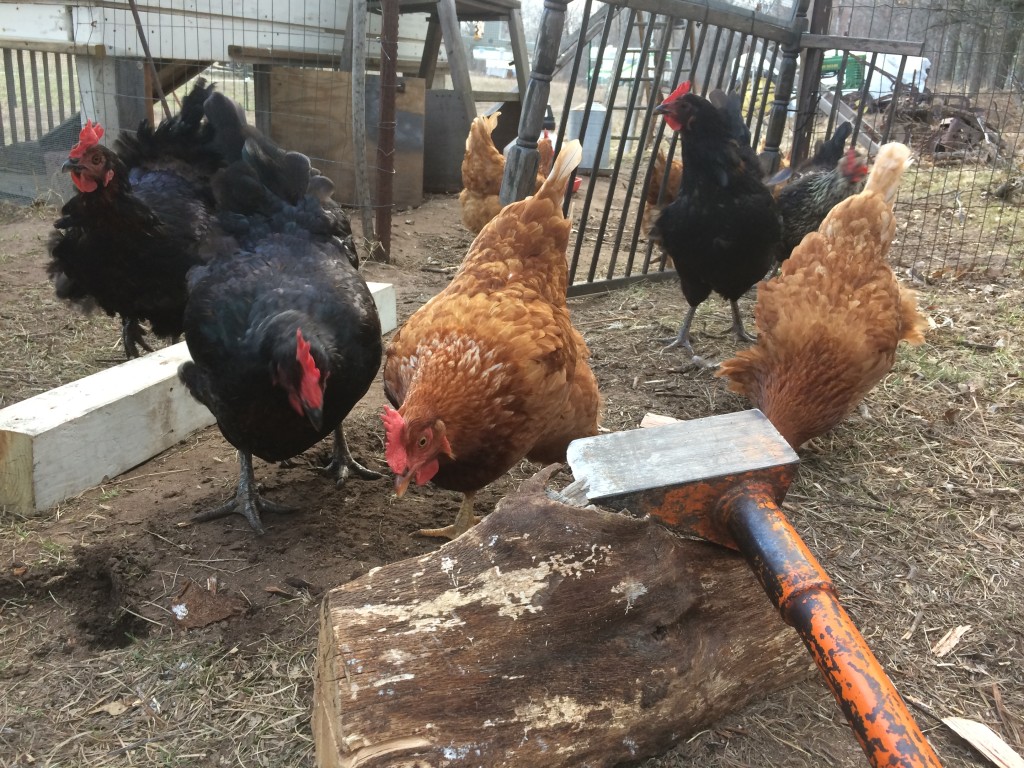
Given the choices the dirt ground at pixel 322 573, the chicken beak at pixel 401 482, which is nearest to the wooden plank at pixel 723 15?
the dirt ground at pixel 322 573

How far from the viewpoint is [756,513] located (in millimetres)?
1697

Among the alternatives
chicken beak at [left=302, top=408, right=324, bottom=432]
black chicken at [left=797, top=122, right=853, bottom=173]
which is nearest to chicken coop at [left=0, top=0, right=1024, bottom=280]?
black chicken at [left=797, top=122, right=853, bottom=173]

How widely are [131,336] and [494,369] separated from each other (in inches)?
114

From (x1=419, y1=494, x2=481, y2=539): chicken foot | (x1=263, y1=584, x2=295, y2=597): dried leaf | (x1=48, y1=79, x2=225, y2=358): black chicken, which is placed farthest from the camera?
(x1=48, y1=79, x2=225, y2=358): black chicken

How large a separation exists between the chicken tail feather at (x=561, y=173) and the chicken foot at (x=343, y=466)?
1431 mm

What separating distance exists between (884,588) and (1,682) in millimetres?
2996

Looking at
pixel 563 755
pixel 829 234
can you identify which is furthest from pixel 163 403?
pixel 829 234

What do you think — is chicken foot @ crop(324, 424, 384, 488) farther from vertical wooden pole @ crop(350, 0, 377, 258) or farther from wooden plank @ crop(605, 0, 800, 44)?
vertical wooden pole @ crop(350, 0, 377, 258)

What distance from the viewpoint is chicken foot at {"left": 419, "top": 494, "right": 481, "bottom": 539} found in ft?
9.34

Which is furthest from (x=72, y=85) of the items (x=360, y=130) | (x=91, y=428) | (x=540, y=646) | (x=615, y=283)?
(x=540, y=646)

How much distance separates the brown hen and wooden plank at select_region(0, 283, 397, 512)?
1.24 m

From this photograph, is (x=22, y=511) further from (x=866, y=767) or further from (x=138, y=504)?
(x=866, y=767)

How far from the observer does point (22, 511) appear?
288cm

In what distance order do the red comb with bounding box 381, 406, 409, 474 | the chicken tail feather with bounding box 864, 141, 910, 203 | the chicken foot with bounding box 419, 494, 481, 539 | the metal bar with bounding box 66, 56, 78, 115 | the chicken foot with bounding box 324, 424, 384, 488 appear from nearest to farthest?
1. the red comb with bounding box 381, 406, 409, 474
2. the chicken foot with bounding box 419, 494, 481, 539
3. the chicken foot with bounding box 324, 424, 384, 488
4. the chicken tail feather with bounding box 864, 141, 910, 203
5. the metal bar with bounding box 66, 56, 78, 115
